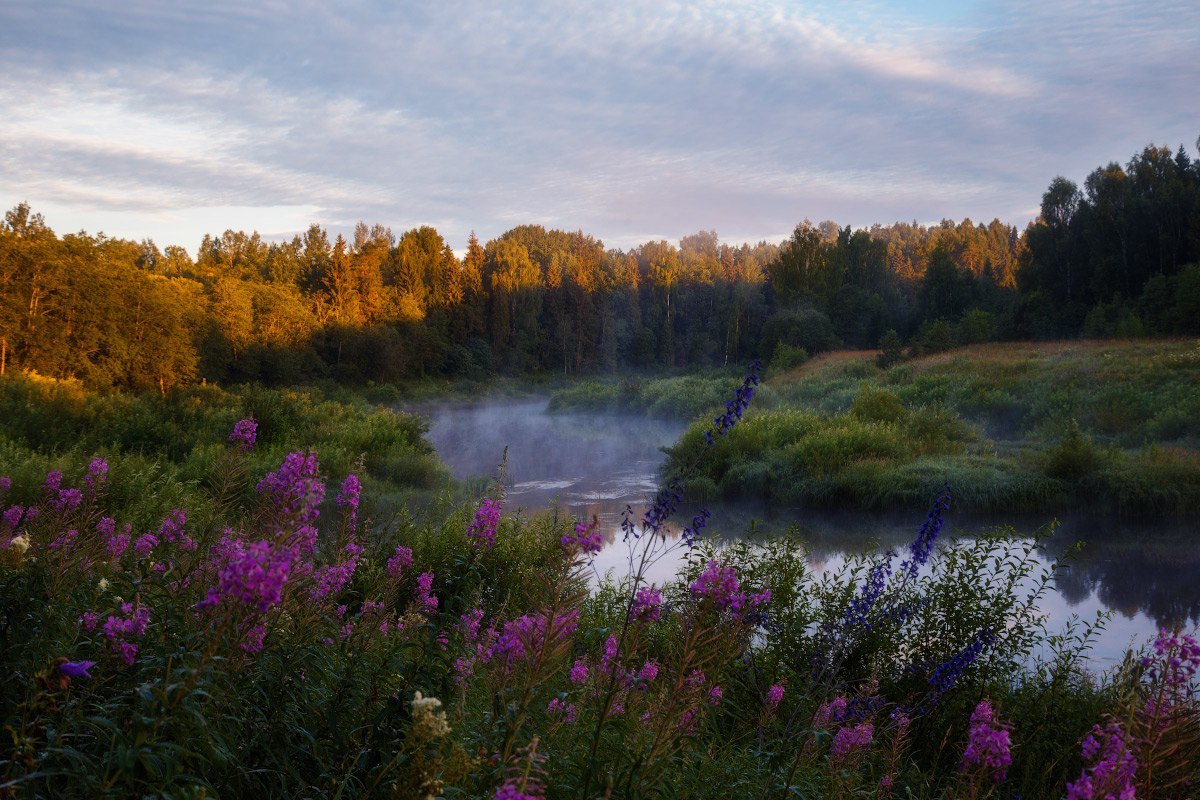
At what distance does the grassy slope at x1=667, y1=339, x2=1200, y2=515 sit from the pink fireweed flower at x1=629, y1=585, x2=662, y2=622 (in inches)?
462

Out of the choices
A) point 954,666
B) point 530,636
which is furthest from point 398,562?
point 954,666

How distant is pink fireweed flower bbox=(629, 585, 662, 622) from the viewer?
7.16 feet

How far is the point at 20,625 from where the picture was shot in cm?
237

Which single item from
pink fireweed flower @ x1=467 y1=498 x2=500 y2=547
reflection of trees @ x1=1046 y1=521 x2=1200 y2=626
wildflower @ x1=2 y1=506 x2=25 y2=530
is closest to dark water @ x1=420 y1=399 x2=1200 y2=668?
reflection of trees @ x1=1046 y1=521 x2=1200 y2=626

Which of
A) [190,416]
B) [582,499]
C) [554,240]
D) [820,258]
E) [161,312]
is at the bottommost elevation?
[582,499]

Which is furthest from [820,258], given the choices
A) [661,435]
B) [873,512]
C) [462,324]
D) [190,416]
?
[190,416]

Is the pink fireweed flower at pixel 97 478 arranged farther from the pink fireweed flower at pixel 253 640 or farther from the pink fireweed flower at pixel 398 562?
the pink fireweed flower at pixel 253 640

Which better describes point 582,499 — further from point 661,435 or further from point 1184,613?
point 661,435

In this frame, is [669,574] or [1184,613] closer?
[1184,613]

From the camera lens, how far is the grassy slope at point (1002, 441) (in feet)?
42.2

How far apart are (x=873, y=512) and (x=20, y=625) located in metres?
12.7

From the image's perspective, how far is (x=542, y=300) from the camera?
51.3 metres

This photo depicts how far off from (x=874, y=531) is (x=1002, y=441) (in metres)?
7.29

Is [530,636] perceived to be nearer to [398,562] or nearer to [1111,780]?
[1111,780]
